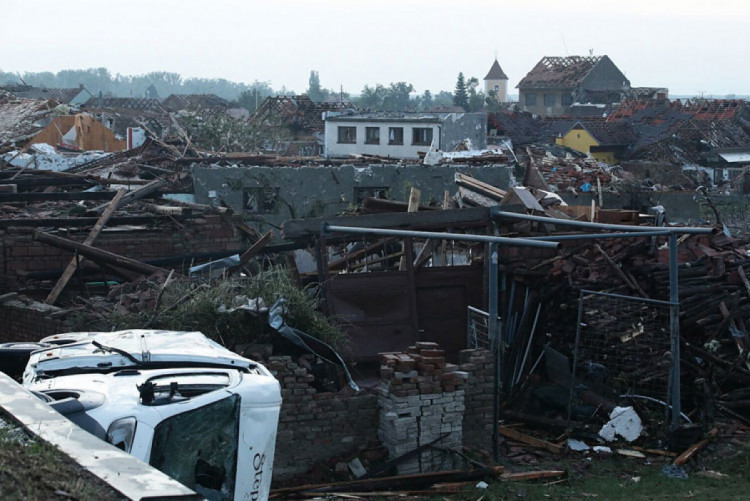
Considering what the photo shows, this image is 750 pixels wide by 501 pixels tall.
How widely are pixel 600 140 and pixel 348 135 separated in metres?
14.9

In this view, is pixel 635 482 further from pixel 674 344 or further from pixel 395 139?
pixel 395 139

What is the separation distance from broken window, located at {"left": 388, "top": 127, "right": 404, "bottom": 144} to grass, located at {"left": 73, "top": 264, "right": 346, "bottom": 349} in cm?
3460

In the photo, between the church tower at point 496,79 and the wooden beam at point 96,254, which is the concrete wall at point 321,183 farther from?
the church tower at point 496,79

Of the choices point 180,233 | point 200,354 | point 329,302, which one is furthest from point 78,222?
point 200,354

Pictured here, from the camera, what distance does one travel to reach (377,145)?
4525cm

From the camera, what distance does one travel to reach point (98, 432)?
16.2 ft

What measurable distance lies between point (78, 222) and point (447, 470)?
8974 mm

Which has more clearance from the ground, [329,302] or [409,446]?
[329,302]

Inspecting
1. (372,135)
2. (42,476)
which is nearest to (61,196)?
(42,476)

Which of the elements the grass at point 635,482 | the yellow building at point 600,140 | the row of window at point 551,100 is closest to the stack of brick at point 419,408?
the grass at point 635,482

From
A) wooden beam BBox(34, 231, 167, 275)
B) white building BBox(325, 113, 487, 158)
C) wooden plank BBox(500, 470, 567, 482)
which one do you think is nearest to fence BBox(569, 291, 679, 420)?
wooden plank BBox(500, 470, 567, 482)

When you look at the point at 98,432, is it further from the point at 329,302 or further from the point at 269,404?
the point at 329,302

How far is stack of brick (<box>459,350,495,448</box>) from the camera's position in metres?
10.1

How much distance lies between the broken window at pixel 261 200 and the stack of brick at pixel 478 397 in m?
15.3
